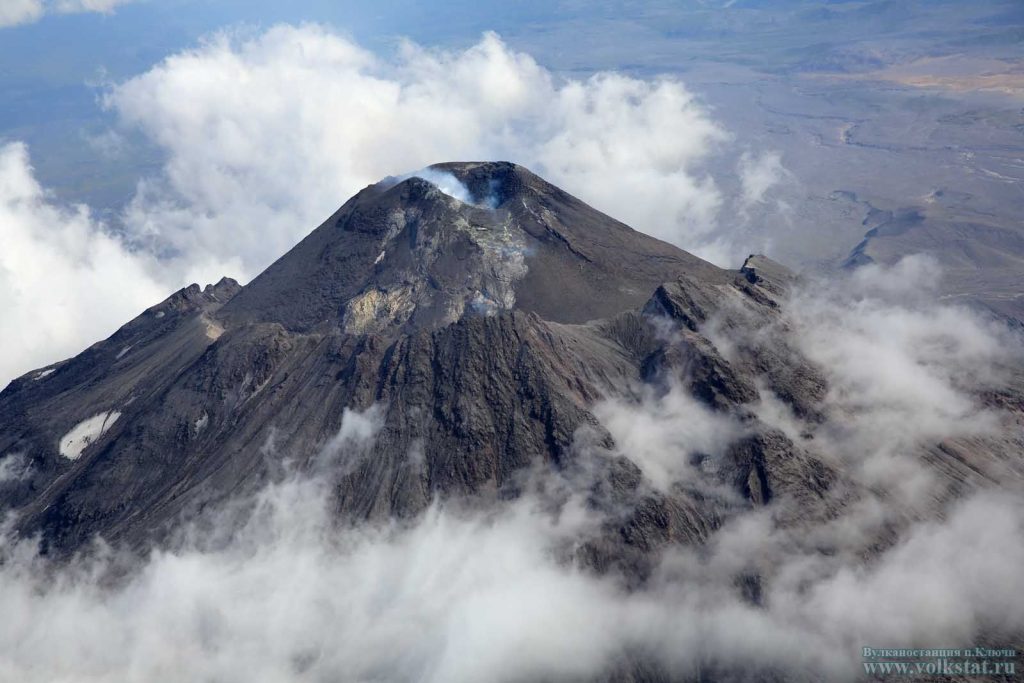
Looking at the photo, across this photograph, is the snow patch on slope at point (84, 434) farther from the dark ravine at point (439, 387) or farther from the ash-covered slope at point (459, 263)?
the ash-covered slope at point (459, 263)

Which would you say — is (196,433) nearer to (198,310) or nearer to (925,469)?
(198,310)

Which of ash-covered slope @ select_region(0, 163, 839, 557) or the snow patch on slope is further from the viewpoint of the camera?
the snow patch on slope

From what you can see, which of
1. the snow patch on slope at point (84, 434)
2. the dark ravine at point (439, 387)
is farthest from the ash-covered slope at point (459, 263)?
the snow patch on slope at point (84, 434)

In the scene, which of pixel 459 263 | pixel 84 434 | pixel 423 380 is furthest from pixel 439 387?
pixel 84 434

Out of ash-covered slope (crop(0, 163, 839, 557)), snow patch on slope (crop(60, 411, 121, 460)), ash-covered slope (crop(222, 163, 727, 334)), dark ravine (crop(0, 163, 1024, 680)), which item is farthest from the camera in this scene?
ash-covered slope (crop(222, 163, 727, 334))

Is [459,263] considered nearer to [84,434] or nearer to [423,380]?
[423,380]

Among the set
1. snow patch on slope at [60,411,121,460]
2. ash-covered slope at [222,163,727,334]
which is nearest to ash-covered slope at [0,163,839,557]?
snow patch on slope at [60,411,121,460]

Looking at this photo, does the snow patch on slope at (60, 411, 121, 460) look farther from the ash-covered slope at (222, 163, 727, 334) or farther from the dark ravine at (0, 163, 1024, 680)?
the ash-covered slope at (222, 163, 727, 334)
